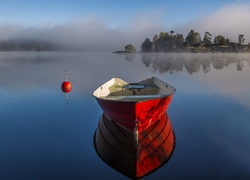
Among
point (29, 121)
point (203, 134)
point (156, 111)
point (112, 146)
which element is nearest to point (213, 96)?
point (203, 134)

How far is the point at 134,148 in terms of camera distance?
14953 mm

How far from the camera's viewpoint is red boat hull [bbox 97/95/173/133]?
47.0ft

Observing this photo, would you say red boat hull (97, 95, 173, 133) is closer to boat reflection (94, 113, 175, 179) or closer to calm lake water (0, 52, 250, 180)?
boat reflection (94, 113, 175, 179)

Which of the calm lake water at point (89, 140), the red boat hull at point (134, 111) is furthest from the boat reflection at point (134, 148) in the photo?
the red boat hull at point (134, 111)

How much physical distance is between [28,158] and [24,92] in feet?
81.1

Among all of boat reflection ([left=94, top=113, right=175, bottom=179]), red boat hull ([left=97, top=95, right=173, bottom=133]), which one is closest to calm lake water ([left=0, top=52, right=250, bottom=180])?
boat reflection ([left=94, top=113, right=175, bottom=179])

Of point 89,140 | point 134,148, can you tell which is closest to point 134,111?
point 134,148

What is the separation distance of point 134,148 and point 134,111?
2.58 m

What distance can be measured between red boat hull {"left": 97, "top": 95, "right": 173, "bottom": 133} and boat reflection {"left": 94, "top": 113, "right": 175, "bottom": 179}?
0.86 m

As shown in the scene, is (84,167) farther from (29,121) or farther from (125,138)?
(29,121)

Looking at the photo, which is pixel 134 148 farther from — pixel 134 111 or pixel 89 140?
pixel 89 140

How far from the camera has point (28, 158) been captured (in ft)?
47.4

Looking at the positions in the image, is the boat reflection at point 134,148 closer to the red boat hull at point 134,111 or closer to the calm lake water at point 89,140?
the calm lake water at point 89,140

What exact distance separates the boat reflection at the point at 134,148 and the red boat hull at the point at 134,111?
86 centimetres
